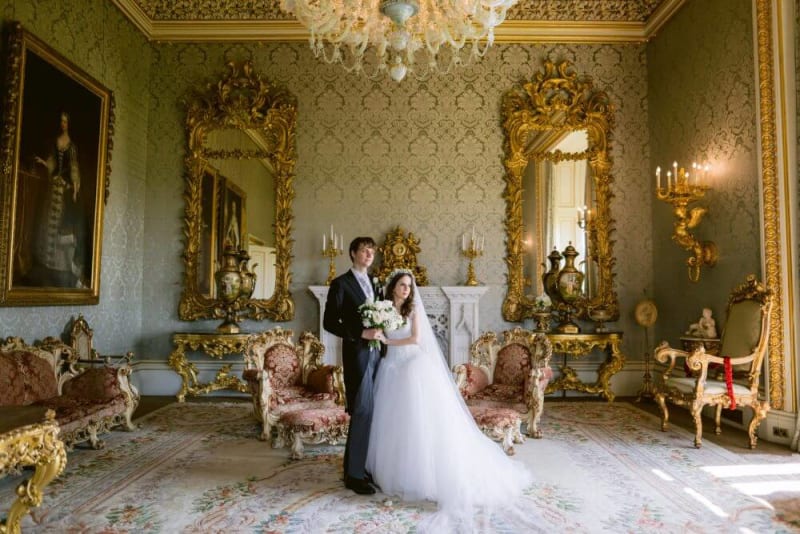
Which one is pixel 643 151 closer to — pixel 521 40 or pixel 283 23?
pixel 521 40

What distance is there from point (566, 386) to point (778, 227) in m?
3.01

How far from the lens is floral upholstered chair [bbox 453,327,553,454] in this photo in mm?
4359

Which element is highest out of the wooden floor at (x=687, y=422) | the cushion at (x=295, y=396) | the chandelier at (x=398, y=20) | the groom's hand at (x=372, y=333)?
the chandelier at (x=398, y=20)

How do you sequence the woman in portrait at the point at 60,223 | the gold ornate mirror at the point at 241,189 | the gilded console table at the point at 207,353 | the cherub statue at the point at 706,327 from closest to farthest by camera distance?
the woman in portrait at the point at 60,223 < the cherub statue at the point at 706,327 < the gilded console table at the point at 207,353 < the gold ornate mirror at the point at 241,189

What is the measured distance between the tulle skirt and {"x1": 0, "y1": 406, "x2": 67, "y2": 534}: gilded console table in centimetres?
174

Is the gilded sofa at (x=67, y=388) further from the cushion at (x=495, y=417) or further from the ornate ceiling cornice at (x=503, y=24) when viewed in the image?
the ornate ceiling cornice at (x=503, y=24)

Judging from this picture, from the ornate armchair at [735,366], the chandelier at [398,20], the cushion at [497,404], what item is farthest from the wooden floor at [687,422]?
the chandelier at [398,20]

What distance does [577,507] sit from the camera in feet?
10.8

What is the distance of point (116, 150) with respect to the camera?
653cm

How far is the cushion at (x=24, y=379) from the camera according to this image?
165 inches

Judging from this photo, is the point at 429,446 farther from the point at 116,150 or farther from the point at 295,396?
the point at 116,150

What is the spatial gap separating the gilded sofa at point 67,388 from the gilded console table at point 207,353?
1.50 metres

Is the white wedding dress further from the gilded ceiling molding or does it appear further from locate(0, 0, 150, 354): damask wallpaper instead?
locate(0, 0, 150, 354): damask wallpaper

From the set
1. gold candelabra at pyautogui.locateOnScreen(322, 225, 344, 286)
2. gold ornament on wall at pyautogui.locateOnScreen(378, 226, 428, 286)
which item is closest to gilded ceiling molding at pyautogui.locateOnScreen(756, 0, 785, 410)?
gold ornament on wall at pyautogui.locateOnScreen(378, 226, 428, 286)
